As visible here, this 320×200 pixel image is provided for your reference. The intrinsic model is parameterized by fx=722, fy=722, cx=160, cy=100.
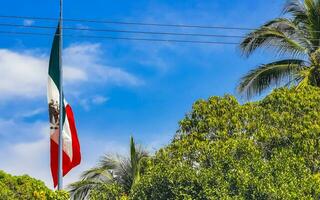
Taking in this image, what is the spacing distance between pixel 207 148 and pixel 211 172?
1.05 meters

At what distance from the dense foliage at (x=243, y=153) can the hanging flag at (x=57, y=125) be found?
12.7 ft

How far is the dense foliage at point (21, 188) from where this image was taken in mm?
18094

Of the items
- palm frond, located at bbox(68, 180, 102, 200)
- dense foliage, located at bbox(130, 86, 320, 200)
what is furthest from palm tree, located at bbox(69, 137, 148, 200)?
dense foliage, located at bbox(130, 86, 320, 200)

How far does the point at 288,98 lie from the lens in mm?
18625

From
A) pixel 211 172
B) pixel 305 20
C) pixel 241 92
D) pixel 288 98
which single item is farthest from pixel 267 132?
pixel 305 20

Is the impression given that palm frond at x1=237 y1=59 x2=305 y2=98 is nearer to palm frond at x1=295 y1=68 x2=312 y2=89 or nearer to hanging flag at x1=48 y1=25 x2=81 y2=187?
palm frond at x1=295 y1=68 x2=312 y2=89

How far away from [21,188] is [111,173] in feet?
31.2

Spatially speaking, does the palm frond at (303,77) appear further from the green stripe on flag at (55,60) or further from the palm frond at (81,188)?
the palm frond at (81,188)

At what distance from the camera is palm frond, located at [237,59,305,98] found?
23969mm

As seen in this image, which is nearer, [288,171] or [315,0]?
[288,171]

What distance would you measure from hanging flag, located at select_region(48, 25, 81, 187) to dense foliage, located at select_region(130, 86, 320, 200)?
3.86 meters

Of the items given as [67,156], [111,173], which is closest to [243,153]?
[67,156]

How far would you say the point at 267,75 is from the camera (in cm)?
2434

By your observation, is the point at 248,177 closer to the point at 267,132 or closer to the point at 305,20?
the point at 267,132
